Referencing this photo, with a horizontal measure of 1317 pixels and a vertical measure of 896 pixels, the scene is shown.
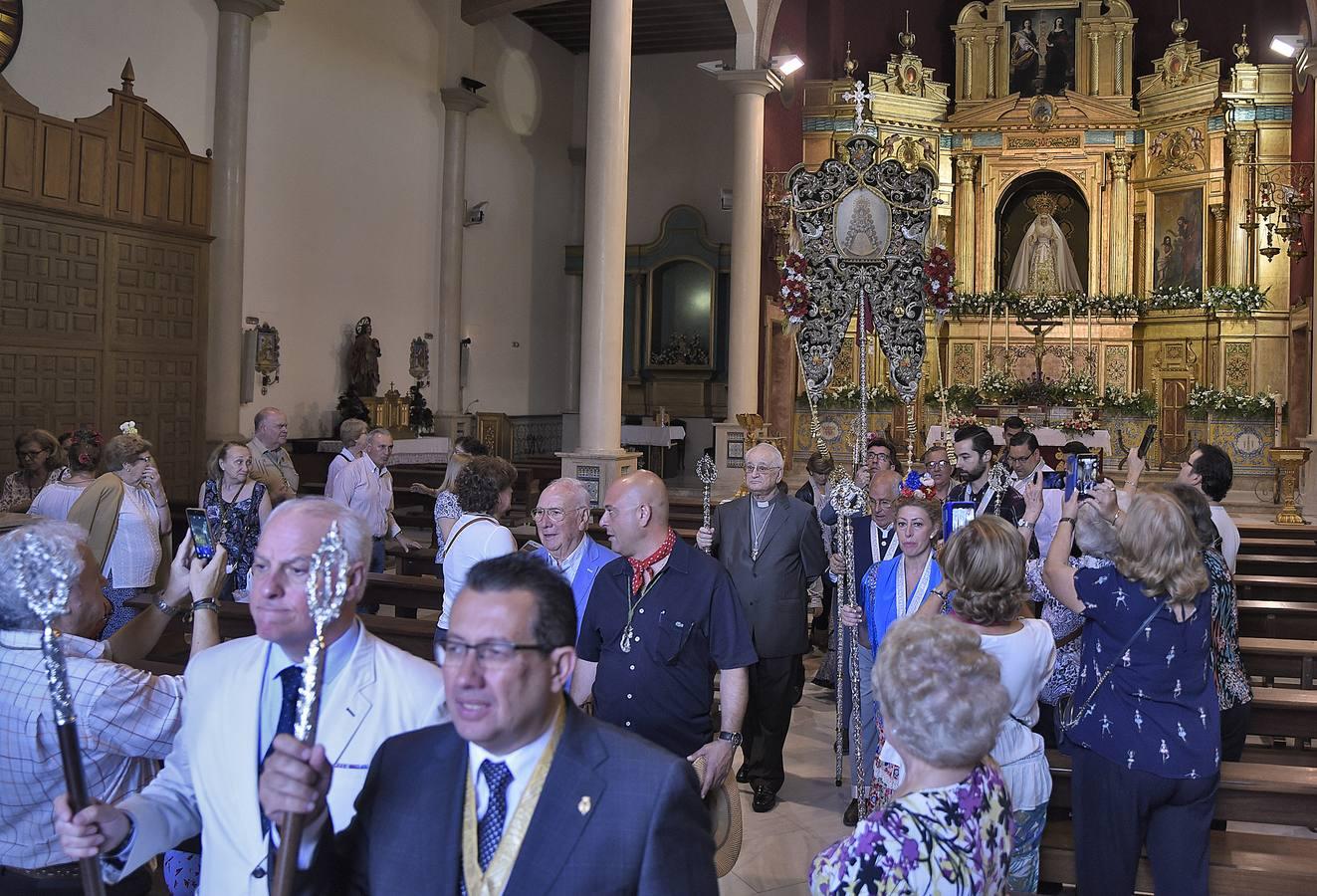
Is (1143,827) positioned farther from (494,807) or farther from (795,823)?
(494,807)

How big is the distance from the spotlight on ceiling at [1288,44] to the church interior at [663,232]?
91 mm

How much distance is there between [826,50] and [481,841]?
61.4 ft

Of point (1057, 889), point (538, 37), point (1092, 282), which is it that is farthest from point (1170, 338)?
point (1057, 889)

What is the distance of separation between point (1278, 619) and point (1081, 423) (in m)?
8.96

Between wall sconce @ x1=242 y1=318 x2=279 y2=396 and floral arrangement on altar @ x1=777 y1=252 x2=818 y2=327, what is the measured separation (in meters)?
8.62

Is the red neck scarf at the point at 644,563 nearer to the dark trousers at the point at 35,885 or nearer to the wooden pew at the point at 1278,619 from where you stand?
the dark trousers at the point at 35,885

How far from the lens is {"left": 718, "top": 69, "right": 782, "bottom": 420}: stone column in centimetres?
1574

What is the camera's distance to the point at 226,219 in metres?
13.2

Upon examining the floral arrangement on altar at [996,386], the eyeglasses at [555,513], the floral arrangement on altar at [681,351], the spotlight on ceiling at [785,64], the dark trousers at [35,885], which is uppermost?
the spotlight on ceiling at [785,64]

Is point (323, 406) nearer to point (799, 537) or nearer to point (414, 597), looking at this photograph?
point (414, 597)

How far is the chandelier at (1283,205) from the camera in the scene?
1517cm

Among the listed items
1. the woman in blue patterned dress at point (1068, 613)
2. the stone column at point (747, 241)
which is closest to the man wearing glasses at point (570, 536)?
the woman in blue patterned dress at point (1068, 613)

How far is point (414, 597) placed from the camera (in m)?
6.55

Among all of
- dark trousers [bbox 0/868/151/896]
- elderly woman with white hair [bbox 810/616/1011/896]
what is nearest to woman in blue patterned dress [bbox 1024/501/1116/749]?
elderly woman with white hair [bbox 810/616/1011/896]
